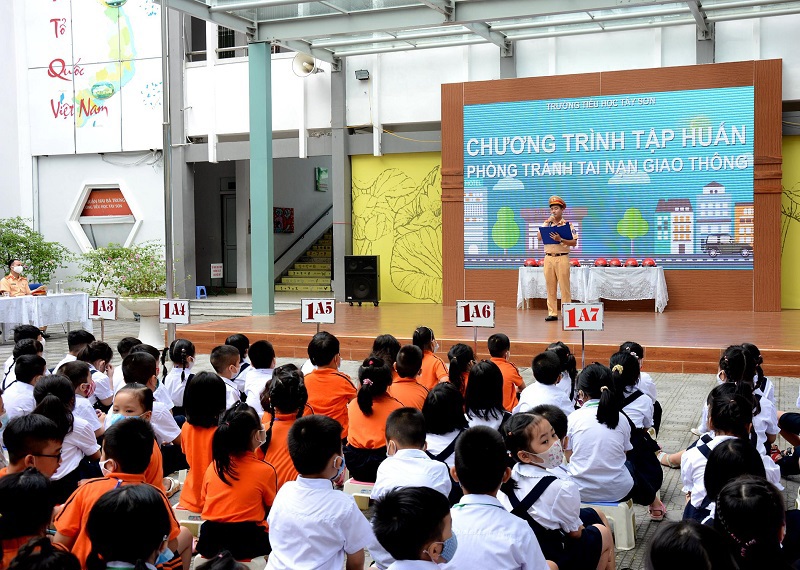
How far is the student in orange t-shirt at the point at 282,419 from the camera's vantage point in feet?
12.1

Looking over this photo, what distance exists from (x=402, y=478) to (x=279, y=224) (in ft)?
53.9

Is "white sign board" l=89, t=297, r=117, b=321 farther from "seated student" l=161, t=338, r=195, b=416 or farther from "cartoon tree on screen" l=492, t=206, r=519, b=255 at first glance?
"cartoon tree on screen" l=492, t=206, r=519, b=255

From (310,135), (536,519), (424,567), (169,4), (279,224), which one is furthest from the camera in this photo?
(279,224)

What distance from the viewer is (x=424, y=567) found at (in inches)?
83.7

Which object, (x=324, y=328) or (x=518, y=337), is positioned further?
(x=324, y=328)

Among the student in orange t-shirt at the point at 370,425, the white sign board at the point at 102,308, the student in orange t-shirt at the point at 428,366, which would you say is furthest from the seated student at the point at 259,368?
the white sign board at the point at 102,308

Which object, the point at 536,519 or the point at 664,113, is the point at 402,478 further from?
the point at 664,113

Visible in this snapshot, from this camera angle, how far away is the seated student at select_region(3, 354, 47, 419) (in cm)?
446

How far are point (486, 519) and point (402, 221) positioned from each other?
13.0 m

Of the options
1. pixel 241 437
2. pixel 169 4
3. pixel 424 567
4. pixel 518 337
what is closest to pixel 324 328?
pixel 518 337

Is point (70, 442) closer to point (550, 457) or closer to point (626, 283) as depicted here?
point (550, 457)

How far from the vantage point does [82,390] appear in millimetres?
4438

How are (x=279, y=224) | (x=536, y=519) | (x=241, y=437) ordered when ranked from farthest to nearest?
(x=279, y=224)
(x=241, y=437)
(x=536, y=519)

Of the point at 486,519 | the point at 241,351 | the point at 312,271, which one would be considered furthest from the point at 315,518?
the point at 312,271
